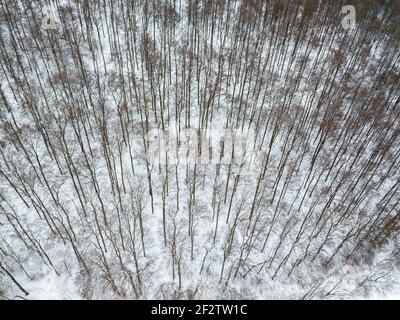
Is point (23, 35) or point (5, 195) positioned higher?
point (23, 35)

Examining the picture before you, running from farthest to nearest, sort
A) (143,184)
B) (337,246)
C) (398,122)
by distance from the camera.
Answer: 1. (398,122)
2. (143,184)
3. (337,246)

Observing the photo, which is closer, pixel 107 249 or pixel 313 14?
pixel 107 249

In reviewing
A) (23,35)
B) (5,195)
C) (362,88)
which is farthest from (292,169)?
(23,35)

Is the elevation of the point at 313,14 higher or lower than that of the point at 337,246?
higher

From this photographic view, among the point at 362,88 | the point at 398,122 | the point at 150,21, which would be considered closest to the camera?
the point at 398,122

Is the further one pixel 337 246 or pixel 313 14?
pixel 313 14
